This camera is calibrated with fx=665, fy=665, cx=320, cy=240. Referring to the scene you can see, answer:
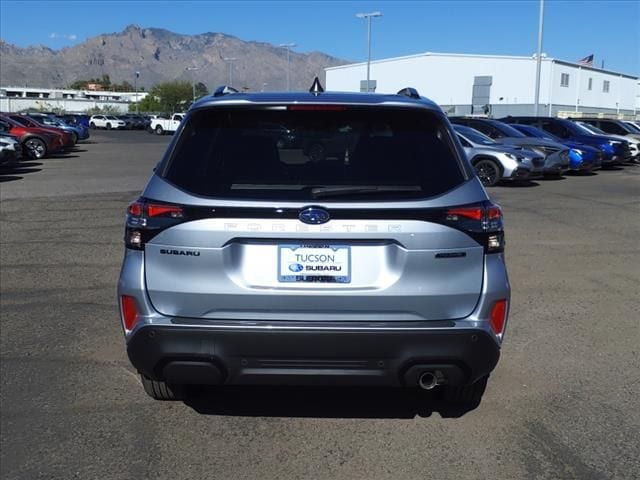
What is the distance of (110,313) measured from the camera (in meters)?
5.88

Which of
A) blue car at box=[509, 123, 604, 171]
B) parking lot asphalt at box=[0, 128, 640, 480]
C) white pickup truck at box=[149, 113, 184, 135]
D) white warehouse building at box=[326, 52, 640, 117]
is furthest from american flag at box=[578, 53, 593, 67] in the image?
parking lot asphalt at box=[0, 128, 640, 480]

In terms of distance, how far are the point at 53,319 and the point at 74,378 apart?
4.65ft

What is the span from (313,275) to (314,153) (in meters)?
0.67

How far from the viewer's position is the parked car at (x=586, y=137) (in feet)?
73.8

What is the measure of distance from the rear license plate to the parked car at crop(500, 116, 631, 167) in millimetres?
21236

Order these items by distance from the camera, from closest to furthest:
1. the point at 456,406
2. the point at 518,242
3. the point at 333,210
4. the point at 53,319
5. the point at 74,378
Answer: the point at 333,210 < the point at 456,406 < the point at 74,378 < the point at 53,319 < the point at 518,242

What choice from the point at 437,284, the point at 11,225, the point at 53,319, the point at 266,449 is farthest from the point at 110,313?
the point at 11,225

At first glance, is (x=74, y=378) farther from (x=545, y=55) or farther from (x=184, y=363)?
(x=545, y=55)

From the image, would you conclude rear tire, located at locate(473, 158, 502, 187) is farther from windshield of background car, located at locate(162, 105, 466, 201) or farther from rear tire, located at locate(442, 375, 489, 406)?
windshield of background car, located at locate(162, 105, 466, 201)

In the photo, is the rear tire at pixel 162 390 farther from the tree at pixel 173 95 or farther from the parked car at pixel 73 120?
the tree at pixel 173 95

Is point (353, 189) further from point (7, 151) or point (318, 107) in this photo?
point (7, 151)

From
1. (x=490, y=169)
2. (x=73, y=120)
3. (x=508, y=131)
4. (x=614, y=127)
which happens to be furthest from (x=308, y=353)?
→ (x=73, y=120)

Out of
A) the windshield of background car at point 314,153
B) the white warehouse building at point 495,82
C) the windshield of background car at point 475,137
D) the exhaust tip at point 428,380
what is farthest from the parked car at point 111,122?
the exhaust tip at point 428,380

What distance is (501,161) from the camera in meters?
16.6
